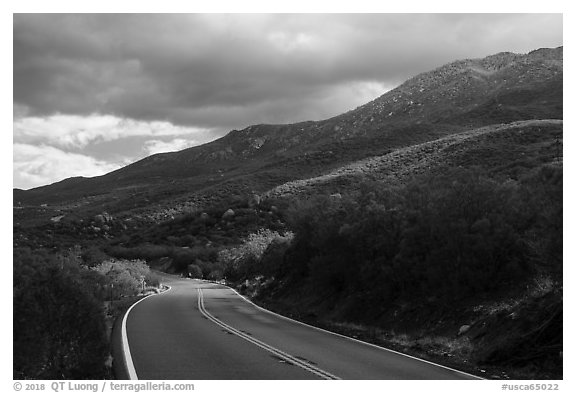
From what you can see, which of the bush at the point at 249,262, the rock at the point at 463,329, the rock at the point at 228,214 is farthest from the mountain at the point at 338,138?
the rock at the point at 463,329

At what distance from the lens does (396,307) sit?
1892 centimetres

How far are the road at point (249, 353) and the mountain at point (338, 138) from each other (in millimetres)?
61194

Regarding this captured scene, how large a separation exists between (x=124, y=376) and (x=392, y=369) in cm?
492

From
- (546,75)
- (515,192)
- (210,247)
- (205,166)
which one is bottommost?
(210,247)

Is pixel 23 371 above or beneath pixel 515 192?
beneath

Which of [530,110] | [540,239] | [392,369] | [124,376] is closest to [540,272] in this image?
[540,239]

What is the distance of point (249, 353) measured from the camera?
12930mm

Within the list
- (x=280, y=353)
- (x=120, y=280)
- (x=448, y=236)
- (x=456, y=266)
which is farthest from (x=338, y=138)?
(x=280, y=353)

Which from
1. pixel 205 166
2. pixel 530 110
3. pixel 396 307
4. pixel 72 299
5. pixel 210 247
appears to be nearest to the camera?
pixel 72 299

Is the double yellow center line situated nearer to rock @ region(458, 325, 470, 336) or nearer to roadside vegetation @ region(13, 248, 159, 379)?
roadside vegetation @ region(13, 248, 159, 379)

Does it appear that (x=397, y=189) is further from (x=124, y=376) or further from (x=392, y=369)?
(x=124, y=376)

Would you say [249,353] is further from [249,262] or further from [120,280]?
[249,262]

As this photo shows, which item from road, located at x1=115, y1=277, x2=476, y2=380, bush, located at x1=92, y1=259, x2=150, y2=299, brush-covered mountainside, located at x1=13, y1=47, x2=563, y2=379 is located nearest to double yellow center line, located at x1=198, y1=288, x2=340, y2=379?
road, located at x1=115, y1=277, x2=476, y2=380

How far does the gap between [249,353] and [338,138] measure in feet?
328
